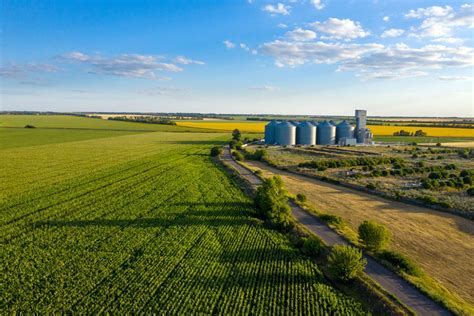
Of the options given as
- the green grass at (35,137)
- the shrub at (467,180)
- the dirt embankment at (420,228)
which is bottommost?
the dirt embankment at (420,228)

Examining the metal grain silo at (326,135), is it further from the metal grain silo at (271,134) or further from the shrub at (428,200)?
the shrub at (428,200)

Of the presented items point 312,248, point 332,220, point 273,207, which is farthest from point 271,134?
point 312,248

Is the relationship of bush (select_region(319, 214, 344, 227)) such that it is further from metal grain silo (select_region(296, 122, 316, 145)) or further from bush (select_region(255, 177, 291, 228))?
metal grain silo (select_region(296, 122, 316, 145))

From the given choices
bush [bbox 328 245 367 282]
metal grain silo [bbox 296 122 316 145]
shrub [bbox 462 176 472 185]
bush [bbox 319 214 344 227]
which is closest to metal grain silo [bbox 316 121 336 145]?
metal grain silo [bbox 296 122 316 145]

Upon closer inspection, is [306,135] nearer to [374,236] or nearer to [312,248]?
[374,236]

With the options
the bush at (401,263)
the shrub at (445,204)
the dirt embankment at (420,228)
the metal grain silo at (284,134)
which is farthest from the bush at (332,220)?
the metal grain silo at (284,134)

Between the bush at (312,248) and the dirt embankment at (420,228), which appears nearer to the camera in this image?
the dirt embankment at (420,228)
